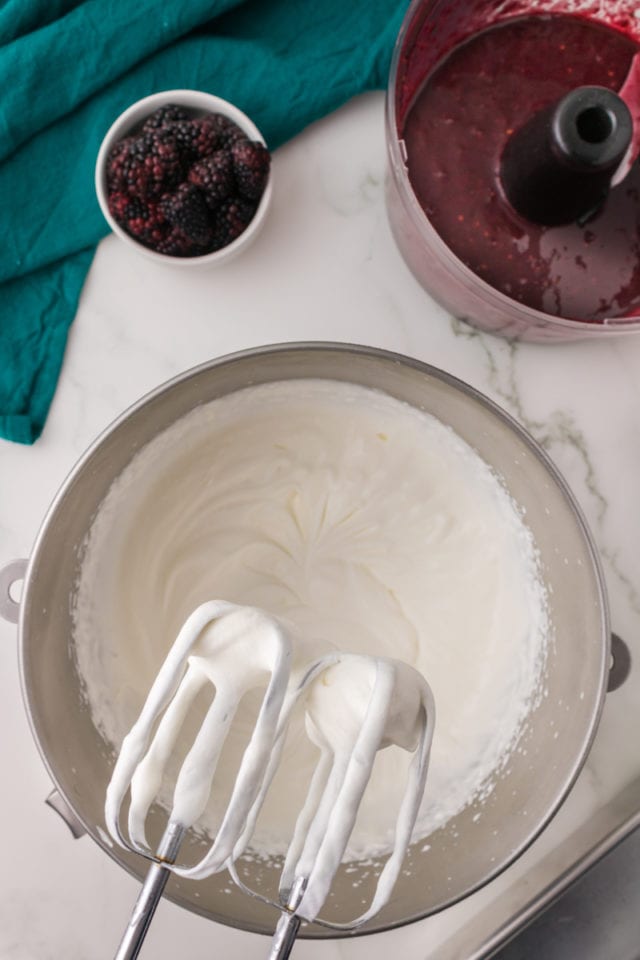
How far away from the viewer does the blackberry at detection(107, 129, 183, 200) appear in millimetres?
706

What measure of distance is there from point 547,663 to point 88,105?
66 centimetres

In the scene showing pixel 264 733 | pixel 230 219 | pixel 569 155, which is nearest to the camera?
pixel 264 733

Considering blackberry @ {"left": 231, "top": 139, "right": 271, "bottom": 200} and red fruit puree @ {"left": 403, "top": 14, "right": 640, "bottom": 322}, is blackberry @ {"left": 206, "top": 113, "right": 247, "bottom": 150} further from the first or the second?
red fruit puree @ {"left": 403, "top": 14, "right": 640, "bottom": 322}

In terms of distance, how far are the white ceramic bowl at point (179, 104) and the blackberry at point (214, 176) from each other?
41 millimetres

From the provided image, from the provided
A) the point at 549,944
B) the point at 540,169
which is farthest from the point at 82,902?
the point at 540,169

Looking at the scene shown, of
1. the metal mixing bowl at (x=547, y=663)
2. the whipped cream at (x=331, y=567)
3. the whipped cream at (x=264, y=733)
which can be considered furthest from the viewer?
the whipped cream at (x=331, y=567)

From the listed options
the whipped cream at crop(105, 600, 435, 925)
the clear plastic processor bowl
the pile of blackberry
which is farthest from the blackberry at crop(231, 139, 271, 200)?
the whipped cream at crop(105, 600, 435, 925)

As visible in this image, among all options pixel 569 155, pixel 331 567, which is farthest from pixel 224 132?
pixel 331 567

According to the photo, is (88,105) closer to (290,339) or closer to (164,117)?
(164,117)

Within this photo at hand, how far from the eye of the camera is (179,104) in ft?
2.46

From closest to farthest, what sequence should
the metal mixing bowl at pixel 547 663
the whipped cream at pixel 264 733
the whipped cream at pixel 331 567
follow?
1. the whipped cream at pixel 264 733
2. the metal mixing bowl at pixel 547 663
3. the whipped cream at pixel 331 567

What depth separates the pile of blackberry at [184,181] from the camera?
0.71 meters

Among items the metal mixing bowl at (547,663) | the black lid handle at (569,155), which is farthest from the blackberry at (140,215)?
the black lid handle at (569,155)

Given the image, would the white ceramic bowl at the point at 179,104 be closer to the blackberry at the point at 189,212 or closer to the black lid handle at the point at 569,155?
the blackberry at the point at 189,212
